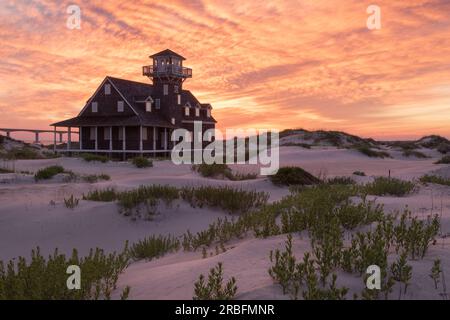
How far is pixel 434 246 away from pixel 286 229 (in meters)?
1.86

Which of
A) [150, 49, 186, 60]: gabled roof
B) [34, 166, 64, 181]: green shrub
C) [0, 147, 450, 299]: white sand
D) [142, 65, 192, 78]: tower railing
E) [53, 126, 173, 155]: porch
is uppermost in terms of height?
[150, 49, 186, 60]: gabled roof

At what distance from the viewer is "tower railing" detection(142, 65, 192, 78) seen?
1372 inches

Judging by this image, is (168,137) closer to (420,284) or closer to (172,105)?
(172,105)

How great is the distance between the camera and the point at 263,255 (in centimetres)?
433

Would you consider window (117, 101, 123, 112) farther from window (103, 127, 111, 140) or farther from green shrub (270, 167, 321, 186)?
green shrub (270, 167, 321, 186)

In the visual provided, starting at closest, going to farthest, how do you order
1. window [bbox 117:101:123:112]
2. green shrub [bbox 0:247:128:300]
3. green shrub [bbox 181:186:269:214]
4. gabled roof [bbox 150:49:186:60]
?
green shrub [bbox 0:247:128:300]
green shrub [bbox 181:186:269:214]
window [bbox 117:101:123:112]
gabled roof [bbox 150:49:186:60]

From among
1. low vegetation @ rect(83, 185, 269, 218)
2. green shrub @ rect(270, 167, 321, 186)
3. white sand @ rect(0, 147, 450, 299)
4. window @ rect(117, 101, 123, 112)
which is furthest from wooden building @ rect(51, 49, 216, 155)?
low vegetation @ rect(83, 185, 269, 218)

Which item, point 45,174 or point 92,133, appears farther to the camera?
point 92,133

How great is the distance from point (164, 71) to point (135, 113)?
5005mm

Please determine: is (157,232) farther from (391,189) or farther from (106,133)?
(106,133)

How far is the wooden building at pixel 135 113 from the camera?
33469 mm

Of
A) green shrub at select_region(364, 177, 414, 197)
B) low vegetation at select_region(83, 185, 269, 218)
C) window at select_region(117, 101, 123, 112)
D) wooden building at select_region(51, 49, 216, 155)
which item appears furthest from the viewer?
window at select_region(117, 101, 123, 112)

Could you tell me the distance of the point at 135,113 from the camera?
32781 mm

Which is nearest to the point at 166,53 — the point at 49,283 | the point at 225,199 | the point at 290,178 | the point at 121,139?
the point at 121,139
